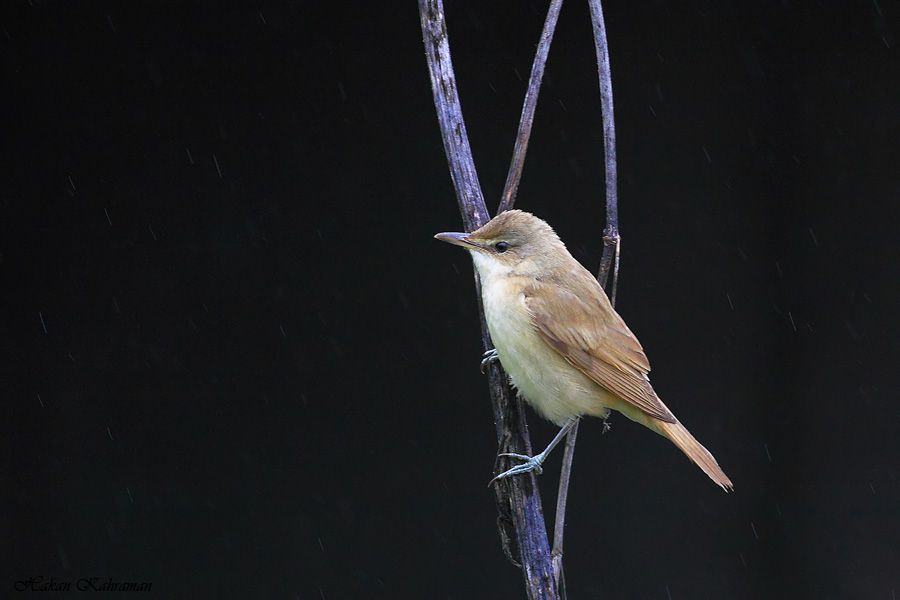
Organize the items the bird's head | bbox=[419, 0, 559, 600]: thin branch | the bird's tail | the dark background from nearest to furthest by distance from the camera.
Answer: bbox=[419, 0, 559, 600]: thin branch, the bird's tail, the bird's head, the dark background

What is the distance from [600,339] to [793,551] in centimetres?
277

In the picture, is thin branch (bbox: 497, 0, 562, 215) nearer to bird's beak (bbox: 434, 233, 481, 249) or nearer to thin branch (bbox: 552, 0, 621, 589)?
thin branch (bbox: 552, 0, 621, 589)

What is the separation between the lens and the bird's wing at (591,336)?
269cm

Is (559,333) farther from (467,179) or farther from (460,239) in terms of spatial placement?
(467,179)

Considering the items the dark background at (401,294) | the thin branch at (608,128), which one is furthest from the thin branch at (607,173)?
the dark background at (401,294)

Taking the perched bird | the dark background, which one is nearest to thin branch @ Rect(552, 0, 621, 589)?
the perched bird

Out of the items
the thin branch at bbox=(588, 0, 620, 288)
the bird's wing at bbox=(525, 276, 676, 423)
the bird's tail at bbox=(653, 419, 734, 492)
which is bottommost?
the bird's tail at bbox=(653, 419, 734, 492)

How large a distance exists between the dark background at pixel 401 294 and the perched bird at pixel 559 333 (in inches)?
86.8

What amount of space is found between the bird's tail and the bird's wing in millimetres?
30

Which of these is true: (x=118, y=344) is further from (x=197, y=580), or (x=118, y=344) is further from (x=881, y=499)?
(x=881, y=499)

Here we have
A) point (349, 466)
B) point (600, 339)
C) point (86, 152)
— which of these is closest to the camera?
point (600, 339)

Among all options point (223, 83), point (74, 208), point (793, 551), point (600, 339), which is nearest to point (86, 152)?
point (74, 208)

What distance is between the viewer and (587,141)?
497 cm

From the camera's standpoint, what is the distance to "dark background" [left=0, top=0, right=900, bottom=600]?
4.76 m
